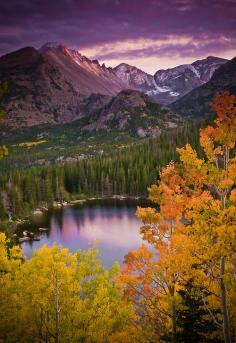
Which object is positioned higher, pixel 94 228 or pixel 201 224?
pixel 201 224

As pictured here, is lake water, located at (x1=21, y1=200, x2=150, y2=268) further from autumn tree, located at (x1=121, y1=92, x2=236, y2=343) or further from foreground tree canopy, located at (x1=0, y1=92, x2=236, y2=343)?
autumn tree, located at (x1=121, y1=92, x2=236, y2=343)

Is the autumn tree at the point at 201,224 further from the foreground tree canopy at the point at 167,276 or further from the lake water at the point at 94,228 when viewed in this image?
the lake water at the point at 94,228

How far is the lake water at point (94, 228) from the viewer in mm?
100875

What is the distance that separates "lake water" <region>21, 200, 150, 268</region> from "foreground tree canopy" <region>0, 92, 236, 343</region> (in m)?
51.0

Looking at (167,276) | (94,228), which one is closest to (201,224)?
(167,276)

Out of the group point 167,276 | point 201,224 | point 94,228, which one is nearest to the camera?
point 201,224

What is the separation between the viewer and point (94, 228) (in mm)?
127938

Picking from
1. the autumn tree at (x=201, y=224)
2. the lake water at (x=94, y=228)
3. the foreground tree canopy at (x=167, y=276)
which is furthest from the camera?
the lake water at (x=94, y=228)

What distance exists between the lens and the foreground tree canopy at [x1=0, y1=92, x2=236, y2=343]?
19.0 metres

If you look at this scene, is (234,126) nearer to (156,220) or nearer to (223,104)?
(223,104)

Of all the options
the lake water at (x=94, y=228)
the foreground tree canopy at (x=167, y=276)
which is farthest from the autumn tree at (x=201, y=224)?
the lake water at (x=94, y=228)

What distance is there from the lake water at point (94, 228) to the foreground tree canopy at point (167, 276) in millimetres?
50953

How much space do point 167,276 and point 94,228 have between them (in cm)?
10643

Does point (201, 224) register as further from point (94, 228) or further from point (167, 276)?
point (94, 228)
